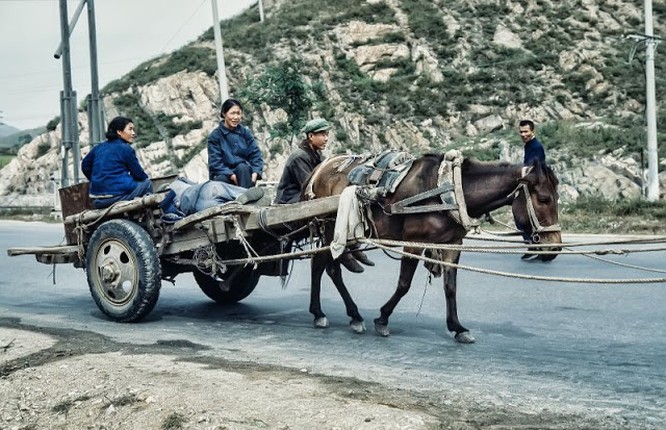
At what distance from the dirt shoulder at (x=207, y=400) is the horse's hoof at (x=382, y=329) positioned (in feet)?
5.26

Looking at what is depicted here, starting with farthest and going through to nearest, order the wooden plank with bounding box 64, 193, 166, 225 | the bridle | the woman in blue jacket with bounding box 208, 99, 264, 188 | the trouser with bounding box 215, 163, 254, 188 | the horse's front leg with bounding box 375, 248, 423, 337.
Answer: the trouser with bounding box 215, 163, 254, 188
the woman in blue jacket with bounding box 208, 99, 264, 188
the wooden plank with bounding box 64, 193, 166, 225
the horse's front leg with bounding box 375, 248, 423, 337
the bridle

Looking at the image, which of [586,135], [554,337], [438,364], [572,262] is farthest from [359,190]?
[586,135]

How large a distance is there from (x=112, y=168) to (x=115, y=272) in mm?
1032

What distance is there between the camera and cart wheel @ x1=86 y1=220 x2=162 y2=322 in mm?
7645

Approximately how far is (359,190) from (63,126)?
46.5 feet

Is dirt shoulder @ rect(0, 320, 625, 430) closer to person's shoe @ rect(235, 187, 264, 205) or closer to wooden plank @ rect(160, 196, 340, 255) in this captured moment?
wooden plank @ rect(160, 196, 340, 255)

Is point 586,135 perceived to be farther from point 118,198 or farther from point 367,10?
point 118,198

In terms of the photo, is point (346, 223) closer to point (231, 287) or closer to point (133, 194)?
point (133, 194)

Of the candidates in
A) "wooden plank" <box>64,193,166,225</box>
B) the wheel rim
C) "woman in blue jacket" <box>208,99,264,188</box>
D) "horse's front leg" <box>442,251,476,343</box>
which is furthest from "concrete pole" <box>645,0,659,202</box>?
the wheel rim

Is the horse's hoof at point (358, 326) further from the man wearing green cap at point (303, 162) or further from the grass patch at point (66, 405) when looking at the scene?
the grass patch at point (66, 405)

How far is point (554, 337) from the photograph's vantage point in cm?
719

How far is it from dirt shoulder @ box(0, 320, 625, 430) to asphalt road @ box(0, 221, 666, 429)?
295mm

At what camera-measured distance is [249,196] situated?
7602 millimetres

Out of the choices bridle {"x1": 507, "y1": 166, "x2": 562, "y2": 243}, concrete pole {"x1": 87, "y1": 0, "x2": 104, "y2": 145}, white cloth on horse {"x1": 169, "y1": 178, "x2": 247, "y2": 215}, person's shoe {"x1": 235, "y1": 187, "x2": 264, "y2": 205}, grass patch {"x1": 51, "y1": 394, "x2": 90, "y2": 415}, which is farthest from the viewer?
concrete pole {"x1": 87, "y1": 0, "x2": 104, "y2": 145}
